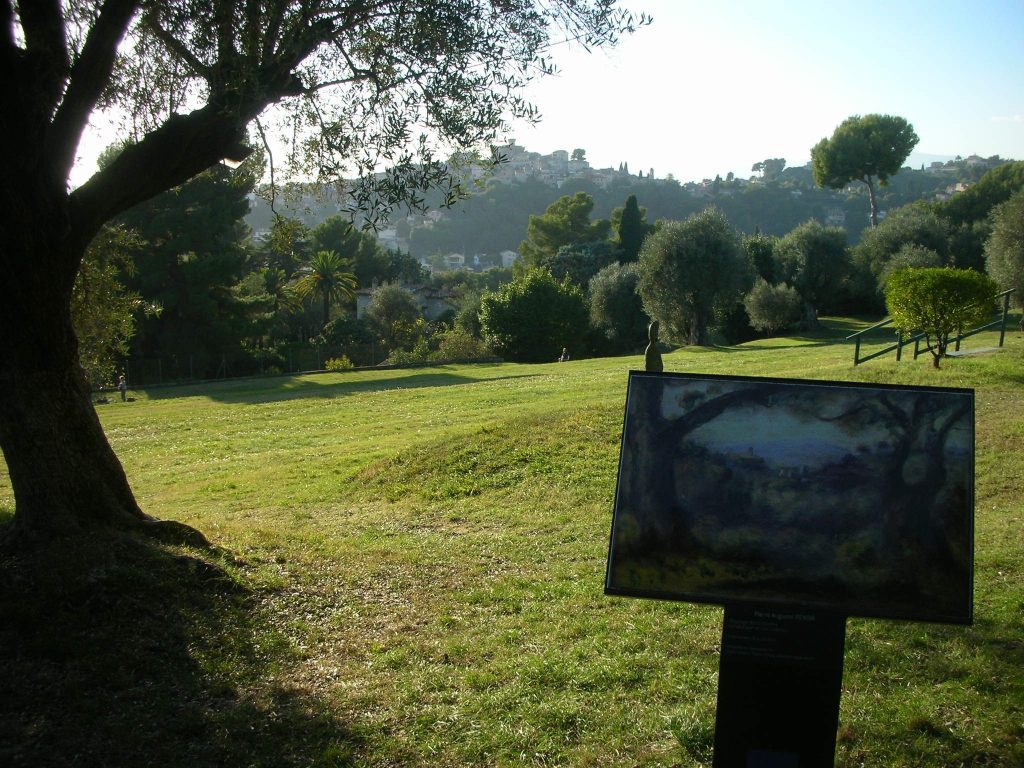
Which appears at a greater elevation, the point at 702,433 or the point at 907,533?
the point at 702,433

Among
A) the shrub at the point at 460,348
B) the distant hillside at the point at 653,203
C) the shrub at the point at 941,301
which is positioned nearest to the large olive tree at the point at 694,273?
the shrub at the point at 460,348

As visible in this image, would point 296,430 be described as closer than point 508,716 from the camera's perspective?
No

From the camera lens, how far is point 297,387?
39.0 m

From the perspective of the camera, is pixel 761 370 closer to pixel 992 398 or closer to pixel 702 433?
pixel 992 398

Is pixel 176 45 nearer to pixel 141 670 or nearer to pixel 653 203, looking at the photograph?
pixel 141 670

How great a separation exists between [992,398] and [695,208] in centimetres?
13418

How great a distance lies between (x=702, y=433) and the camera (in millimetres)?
4207

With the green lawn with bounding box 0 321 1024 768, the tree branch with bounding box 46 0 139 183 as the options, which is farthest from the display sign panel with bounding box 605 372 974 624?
the tree branch with bounding box 46 0 139 183

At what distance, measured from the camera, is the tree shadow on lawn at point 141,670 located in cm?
466

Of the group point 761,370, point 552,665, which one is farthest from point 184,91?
point 761,370

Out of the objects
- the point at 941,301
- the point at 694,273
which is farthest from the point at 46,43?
the point at 694,273

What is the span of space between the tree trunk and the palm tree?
5835cm

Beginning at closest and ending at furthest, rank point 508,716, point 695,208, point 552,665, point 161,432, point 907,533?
point 907,533 < point 508,716 < point 552,665 < point 161,432 < point 695,208

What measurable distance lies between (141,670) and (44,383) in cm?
278
